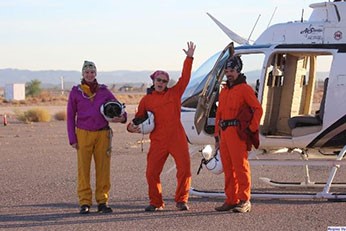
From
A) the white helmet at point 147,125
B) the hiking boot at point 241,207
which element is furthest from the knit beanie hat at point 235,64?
the hiking boot at point 241,207

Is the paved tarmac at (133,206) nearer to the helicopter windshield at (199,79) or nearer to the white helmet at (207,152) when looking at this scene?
the white helmet at (207,152)

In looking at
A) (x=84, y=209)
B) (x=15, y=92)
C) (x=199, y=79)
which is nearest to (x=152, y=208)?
(x=84, y=209)

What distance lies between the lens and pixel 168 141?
1036cm

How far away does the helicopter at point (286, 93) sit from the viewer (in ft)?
37.6

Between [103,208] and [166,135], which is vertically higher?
[166,135]

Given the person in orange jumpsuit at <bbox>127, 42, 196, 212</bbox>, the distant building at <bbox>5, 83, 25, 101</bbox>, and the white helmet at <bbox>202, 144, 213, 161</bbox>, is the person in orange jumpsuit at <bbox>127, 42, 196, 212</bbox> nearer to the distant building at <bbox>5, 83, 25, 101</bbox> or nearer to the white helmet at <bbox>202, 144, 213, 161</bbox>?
the white helmet at <bbox>202, 144, 213, 161</bbox>

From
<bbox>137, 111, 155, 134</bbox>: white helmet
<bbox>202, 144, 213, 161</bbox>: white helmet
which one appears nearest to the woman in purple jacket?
<bbox>137, 111, 155, 134</bbox>: white helmet

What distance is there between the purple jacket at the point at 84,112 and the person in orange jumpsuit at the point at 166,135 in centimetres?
55

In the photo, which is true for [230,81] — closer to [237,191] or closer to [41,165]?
[237,191]

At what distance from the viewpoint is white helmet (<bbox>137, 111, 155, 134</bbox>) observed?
33.9 ft

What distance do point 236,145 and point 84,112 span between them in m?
2.08

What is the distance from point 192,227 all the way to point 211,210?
52.4 inches

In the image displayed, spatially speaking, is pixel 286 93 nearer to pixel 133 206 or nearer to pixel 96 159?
pixel 133 206

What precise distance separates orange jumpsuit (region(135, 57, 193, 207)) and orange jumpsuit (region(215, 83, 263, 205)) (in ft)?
1.81
